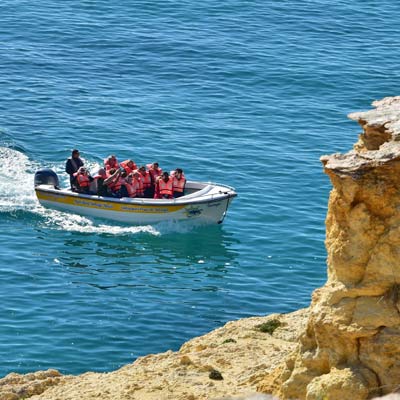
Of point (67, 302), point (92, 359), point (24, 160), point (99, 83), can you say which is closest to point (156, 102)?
point (99, 83)

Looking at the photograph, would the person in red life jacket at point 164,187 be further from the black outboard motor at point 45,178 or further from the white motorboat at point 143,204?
the black outboard motor at point 45,178

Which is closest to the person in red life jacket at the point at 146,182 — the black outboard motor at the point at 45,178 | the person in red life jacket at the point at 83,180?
the person in red life jacket at the point at 83,180

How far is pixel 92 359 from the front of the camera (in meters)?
27.1

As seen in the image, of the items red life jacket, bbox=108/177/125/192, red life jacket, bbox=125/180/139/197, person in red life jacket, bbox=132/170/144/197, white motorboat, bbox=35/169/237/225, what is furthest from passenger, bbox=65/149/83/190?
person in red life jacket, bbox=132/170/144/197

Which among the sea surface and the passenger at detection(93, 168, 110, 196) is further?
the passenger at detection(93, 168, 110, 196)

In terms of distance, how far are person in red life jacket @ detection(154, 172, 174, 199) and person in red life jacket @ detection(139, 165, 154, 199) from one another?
0.28m

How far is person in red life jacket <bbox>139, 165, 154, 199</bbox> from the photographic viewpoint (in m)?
37.7

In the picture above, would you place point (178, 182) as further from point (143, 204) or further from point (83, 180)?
point (83, 180)

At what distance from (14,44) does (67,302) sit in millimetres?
29388

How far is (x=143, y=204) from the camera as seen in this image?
37.5 meters

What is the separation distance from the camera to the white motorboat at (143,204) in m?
37.3

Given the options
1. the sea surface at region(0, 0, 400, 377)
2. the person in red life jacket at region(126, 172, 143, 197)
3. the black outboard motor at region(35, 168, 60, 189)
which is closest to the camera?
the sea surface at region(0, 0, 400, 377)

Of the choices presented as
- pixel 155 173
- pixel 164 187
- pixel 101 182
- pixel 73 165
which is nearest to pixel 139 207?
pixel 164 187

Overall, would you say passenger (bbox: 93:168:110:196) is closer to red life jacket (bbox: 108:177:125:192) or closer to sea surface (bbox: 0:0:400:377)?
red life jacket (bbox: 108:177:125:192)
